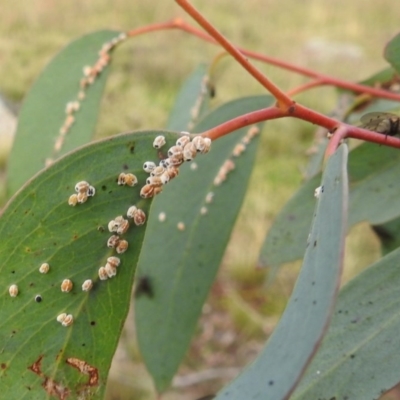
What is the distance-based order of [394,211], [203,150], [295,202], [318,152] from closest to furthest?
[203,150]
[394,211]
[295,202]
[318,152]

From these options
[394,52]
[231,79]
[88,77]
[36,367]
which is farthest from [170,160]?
[231,79]

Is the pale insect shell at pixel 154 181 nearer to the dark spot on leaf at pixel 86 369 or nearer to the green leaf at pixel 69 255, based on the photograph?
the green leaf at pixel 69 255

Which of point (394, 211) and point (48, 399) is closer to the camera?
point (48, 399)

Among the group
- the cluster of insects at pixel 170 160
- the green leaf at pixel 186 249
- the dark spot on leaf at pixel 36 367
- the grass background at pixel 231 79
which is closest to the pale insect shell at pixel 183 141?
the cluster of insects at pixel 170 160

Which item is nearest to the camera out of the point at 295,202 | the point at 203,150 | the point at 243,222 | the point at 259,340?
the point at 203,150

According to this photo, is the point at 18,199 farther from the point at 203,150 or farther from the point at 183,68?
the point at 183,68

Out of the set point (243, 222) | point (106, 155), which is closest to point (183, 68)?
point (243, 222)

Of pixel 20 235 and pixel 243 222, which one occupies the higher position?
pixel 243 222
